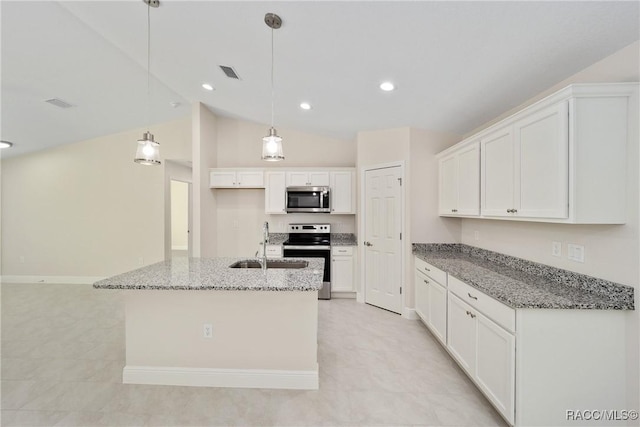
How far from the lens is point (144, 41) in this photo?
274 cm

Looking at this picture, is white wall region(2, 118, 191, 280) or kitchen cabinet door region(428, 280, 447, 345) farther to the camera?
white wall region(2, 118, 191, 280)

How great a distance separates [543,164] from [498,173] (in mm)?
479

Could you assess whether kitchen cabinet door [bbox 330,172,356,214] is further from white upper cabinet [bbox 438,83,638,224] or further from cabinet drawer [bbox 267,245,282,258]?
white upper cabinet [bbox 438,83,638,224]

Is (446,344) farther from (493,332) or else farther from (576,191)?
(576,191)

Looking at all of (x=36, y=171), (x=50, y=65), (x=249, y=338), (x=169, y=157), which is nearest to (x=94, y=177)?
(x=36, y=171)

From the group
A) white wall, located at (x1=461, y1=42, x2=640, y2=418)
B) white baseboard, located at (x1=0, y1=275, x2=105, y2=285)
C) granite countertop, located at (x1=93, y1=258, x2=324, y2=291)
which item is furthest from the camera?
white baseboard, located at (x1=0, y1=275, x2=105, y2=285)

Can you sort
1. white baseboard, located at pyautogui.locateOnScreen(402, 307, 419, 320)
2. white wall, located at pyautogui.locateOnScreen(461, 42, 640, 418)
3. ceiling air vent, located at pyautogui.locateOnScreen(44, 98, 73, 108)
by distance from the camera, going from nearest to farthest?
white wall, located at pyautogui.locateOnScreen(461, 42, 640, 418), white baseboard, located at pyautogui.locateOnScreen(402, 307, 419, 320), ceiling air vent, located at pyautogui.locateOnScreen(44, 98, 73, 108)

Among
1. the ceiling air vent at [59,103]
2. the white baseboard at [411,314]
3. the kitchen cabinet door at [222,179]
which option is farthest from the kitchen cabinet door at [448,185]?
the ceiling air vent at [59,103]

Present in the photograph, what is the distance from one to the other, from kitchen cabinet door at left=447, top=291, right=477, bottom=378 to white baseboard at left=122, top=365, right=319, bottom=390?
1228 mm

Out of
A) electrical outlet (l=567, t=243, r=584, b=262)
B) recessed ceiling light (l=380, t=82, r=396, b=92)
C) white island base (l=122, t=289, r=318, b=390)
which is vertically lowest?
white island base (l=122, t=289, r=318, b=390)

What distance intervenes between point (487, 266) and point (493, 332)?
971 mm

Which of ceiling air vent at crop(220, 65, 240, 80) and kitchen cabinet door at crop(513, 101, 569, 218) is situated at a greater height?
ceiling air vent at crop(220, 65, 240, 80)

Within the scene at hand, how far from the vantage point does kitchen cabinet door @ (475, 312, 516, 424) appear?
1.60 m

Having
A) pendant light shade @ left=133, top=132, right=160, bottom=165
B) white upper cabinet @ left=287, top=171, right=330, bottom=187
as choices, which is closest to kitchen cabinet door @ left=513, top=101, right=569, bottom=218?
white upper cabinet @ left=287, top=171, right=330, bottom=187
